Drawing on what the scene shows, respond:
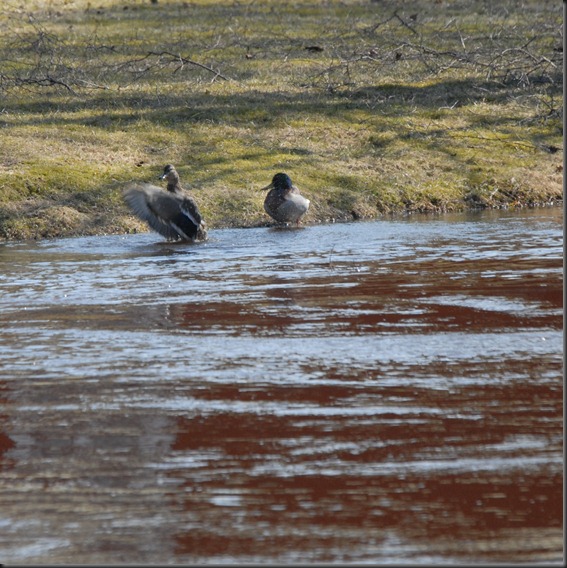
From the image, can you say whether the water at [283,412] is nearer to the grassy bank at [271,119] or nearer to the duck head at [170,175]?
the duck head at [170,175]

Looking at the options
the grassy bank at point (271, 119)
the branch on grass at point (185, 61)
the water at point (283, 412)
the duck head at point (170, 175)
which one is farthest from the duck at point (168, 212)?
the branch on grass at point (185, 61)

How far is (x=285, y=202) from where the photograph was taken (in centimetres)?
1389

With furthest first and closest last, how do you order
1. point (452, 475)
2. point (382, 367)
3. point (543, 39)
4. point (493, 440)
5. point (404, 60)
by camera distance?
point (543, 39) < point (404, 60) < point (382, 367) < point (493, 440) < point (452, 475)

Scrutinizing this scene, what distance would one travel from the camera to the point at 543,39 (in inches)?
995

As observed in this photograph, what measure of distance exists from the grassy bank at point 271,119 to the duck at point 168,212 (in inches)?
30.7

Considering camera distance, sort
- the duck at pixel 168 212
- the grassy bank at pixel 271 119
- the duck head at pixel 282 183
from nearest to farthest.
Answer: the duck at pixel 168 212, the duck head at pixel 282 183, the grassy bank at pixel 271 119

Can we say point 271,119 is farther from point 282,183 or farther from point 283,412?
point 283,412

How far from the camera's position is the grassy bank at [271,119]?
1516 cm

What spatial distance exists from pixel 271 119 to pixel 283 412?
12070mm

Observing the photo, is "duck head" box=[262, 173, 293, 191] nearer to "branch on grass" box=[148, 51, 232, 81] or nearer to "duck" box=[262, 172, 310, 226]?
"duck" box=[262, 172, 310, 226]

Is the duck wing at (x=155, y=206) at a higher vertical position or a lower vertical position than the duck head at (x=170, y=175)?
lower

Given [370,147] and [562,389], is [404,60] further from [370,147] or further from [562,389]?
[562,389]

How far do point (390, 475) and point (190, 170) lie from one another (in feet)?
35.5

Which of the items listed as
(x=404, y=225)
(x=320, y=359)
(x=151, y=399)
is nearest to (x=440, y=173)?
(x=404, y=225)
